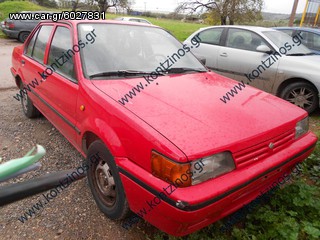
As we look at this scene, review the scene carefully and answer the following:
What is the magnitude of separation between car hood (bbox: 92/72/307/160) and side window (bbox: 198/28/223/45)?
3403 millimetres

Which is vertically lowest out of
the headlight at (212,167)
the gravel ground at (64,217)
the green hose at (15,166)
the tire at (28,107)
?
the gravel ground at (64,217)

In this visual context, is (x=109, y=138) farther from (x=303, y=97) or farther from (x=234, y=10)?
(x=234, y=10)

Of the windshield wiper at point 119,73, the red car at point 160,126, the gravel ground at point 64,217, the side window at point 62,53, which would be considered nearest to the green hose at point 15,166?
the red car at point 160,126

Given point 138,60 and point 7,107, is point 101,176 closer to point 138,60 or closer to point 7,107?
point 138,60

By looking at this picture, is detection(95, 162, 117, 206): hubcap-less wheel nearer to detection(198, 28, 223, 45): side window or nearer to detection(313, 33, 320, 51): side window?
detection(198, 28, 223, 45): side window

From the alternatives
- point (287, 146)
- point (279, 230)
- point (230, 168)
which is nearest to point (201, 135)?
point (230, 168)

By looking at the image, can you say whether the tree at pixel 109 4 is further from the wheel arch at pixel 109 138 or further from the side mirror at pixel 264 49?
the wheel arch at pixel 109 138

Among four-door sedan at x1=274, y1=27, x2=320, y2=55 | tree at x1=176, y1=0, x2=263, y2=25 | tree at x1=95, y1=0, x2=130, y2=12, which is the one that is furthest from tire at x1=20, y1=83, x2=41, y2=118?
tree at x1=95, y1=0, x2=130, y2=12

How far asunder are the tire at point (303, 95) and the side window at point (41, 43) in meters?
3.86

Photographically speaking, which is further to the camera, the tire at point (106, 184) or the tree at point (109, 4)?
the tree at point (109, 4)

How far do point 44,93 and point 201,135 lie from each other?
226 centimetres

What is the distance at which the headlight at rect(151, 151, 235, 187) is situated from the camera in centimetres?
154

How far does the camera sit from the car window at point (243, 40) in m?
5.04

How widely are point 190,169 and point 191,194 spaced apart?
0.14 m
